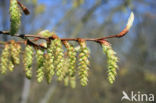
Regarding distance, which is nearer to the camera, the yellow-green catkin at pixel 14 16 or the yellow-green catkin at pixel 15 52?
the yellow-green catkin at pixel 14 16

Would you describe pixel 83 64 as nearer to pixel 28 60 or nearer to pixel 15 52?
pixel 28 60

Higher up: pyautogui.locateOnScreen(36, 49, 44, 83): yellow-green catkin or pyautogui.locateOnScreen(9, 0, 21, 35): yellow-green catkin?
pyautogui.locateOnScreen(9, 0, 21, 35): yellow-green catkin

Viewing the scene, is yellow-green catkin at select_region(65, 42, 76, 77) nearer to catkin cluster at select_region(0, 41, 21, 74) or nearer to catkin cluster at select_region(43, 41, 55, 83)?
catkin cluster at select_region(43, 41, 55, 83)

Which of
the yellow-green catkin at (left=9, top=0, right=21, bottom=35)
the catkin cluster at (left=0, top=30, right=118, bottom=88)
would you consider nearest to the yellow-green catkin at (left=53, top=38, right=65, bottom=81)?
the catkin cluster at (left=0, top=30, right=118, bottom=88)

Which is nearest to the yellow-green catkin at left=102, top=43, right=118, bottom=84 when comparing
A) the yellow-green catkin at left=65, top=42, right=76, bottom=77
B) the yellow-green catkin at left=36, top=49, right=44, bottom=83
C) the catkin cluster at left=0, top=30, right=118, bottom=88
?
the catkin cluster at left=0, top=30, right=118, bottom=88

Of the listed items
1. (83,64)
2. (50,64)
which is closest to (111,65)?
(83,64)

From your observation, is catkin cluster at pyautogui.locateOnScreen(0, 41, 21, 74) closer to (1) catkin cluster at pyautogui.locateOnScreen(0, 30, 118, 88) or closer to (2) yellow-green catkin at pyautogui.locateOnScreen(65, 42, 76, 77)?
(1) catkin cluster at pyautogui.locateOnScreen(0, 30, 118, 88)

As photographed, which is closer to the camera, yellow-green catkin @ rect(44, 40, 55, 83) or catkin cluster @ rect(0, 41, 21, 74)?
yellow-green catkin @ rect(44, 40, 55, 83)

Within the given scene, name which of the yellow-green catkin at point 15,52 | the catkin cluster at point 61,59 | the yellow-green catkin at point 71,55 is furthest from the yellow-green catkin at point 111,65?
the yellow-green catkin at point 15,52

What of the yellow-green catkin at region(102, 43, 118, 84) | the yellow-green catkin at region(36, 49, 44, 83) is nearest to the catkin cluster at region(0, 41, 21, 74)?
the yellow-green catkin at region(36, 49, 44, 83)

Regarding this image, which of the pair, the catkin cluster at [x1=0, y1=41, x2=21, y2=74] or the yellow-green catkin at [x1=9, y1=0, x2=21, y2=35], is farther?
the catkin cluster at [x1=0, y1=41, x2=21, y2=74]

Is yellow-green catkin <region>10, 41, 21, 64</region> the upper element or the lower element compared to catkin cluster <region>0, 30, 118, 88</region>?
upper

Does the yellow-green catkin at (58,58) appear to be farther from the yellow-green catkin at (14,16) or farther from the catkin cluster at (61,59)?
the yellow-green catkin at (14,16)

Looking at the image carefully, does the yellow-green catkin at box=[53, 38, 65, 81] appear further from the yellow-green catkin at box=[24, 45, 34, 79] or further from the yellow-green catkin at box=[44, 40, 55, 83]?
the yellow-green catkin at box=[24, 45, 34, 79]
